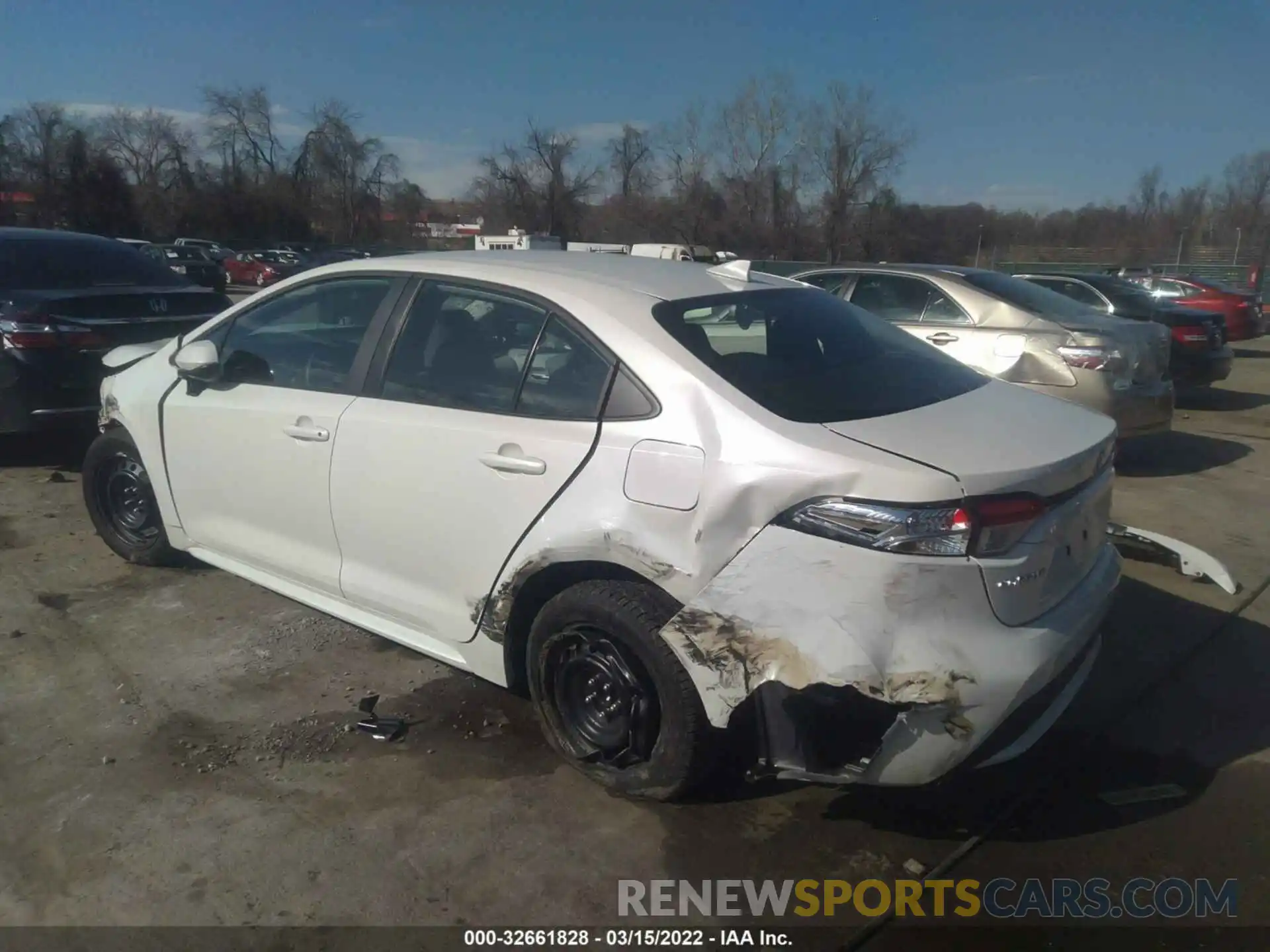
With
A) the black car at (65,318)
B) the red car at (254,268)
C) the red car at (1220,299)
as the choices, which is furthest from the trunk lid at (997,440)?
the red car at (254,268)

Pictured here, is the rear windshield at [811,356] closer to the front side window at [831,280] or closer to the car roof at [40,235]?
the front side window at [831,280]

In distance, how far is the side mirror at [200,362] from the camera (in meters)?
4.00

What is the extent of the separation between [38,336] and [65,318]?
0.19m

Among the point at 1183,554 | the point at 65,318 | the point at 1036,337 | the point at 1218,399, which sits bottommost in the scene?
the point at 1218,399

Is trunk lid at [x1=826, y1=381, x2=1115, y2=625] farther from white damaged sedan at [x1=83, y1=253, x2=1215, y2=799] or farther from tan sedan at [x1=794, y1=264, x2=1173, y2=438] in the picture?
tan sedan at [x1=794, y1=264, x2=1173, y2=438]

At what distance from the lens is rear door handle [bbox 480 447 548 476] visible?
301 centimetres

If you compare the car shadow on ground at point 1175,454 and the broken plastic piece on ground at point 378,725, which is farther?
the car shadow on ground at point 1175,454

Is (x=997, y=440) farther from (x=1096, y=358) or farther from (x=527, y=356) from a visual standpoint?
(x=1096, y=358)

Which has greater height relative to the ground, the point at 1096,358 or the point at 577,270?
the point at 577,270

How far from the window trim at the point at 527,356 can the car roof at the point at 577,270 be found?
3 cm

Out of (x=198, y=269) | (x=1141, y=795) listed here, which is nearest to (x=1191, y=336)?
(x=1141, y=795)

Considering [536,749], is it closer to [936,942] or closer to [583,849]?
[583,849]

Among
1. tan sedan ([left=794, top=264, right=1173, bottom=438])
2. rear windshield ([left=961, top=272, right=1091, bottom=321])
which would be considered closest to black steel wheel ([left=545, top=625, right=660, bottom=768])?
tan sedan ([left=794, top=264, right=1173, bottom=438])

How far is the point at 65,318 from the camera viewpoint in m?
6.24
